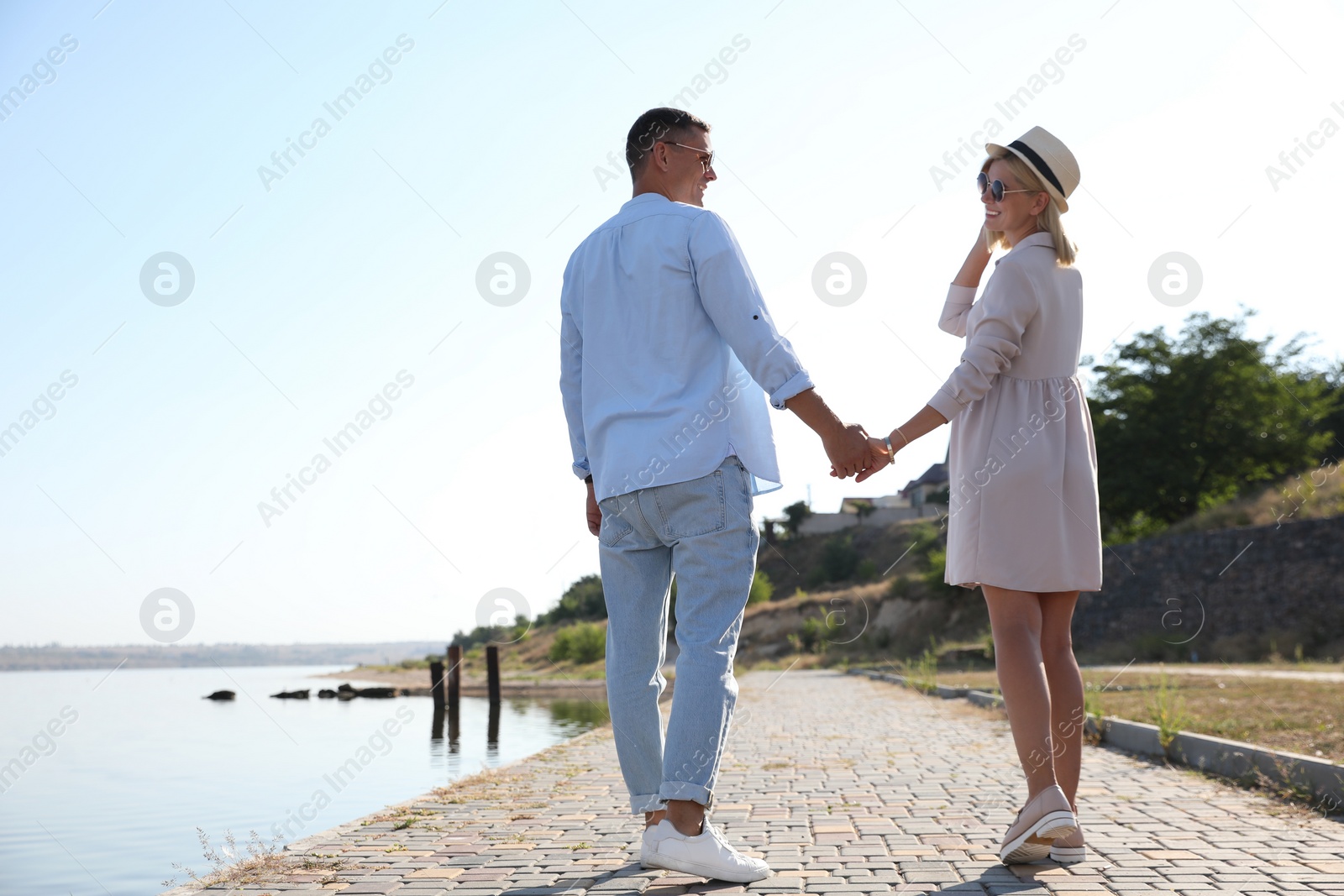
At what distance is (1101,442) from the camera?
40312mm

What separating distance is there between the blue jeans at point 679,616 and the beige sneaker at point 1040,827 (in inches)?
34.0

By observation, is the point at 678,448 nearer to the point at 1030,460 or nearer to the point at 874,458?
the point at 874,458

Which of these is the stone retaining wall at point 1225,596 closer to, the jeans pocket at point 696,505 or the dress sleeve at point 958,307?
the dress sleeve at point 958,307

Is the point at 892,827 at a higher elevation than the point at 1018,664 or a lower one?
lower

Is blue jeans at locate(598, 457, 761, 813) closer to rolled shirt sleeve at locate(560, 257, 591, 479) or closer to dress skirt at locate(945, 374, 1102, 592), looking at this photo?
rolled shirt sleeve at locate(560, 257, 591, 479)

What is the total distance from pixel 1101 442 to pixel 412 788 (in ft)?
121

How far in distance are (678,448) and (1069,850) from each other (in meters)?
1.56

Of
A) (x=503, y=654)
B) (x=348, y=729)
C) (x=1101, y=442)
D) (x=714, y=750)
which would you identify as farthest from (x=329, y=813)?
(x=503, y=654)

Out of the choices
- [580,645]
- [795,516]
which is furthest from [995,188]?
[795,516]

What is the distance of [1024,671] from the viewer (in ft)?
9.97

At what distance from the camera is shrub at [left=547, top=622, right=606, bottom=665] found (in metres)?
45.8

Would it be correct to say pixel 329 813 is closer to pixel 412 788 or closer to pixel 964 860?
pixel 412 788

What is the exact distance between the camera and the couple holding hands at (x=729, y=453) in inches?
111

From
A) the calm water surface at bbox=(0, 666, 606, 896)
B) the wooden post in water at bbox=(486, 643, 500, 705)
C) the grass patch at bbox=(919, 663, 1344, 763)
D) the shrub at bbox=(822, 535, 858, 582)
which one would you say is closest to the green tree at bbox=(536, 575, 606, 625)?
the shrub at bbox=(822, 535, 858, 582)
